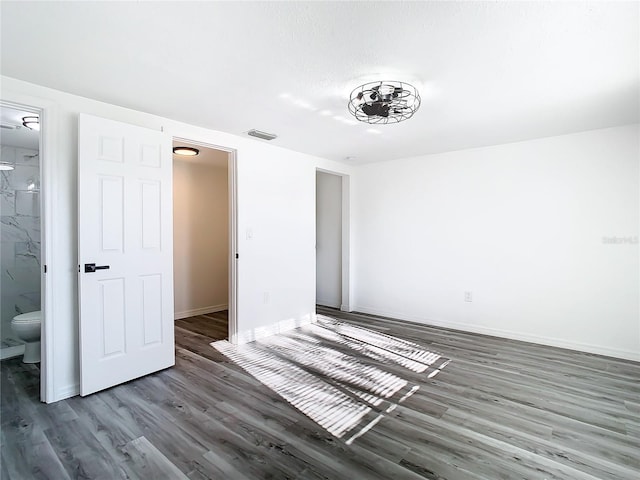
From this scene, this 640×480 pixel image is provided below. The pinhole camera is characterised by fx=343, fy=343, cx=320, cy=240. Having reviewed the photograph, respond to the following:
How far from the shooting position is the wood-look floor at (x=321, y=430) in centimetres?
180

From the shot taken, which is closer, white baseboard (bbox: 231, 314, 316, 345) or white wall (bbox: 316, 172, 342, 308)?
white baseboard (bbox: 231, 314, 316, 345)

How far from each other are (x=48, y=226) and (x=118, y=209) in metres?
0.46

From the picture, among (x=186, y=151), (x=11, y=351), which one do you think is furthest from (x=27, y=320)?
(x=186, y=151)

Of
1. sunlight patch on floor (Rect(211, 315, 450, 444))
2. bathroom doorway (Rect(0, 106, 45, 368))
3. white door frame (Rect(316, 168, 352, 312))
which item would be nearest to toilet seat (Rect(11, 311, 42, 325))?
bathroom doorway (Rect(0, 106, 45, 368))

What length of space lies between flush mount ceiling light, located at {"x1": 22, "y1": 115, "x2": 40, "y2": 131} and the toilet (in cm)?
177

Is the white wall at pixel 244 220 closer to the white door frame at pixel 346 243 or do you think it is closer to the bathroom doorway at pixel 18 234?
the white door frame at pixel 346 243

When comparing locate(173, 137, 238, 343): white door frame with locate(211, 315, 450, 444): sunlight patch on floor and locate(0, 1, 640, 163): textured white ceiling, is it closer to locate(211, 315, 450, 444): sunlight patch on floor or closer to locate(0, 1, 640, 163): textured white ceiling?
locate(211, 315, 450, 444): sunlight patch on floor

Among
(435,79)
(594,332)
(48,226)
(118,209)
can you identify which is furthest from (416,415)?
(48,226)

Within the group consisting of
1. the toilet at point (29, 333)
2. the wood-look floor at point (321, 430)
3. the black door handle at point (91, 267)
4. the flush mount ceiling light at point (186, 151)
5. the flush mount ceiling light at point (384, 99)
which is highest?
the flush mount ceiling light at point (186, 151)

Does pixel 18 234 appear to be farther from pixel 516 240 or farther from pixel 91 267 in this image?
pixel 516 240

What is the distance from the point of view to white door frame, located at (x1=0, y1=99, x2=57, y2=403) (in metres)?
2.47

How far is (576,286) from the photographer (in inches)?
142

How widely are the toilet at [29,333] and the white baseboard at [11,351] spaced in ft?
1.05

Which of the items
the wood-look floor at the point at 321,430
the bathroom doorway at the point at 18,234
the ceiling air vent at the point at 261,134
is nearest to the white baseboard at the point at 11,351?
the bathroom doorway at the point at 18,234
